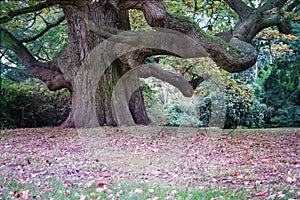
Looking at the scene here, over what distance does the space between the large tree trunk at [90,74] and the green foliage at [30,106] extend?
2851mm

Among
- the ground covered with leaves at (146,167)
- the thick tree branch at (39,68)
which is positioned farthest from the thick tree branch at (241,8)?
the thick tree branch at (39,68)

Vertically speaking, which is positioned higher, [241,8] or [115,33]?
[241,8]

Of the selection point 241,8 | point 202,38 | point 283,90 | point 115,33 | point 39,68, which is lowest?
point 283,90

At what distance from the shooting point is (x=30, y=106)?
11492 millimetres

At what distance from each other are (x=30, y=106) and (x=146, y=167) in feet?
26.1

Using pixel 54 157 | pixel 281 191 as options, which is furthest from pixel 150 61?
pixel 281 191

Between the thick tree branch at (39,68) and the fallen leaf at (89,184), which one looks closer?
the fallen leaf at (89,184)

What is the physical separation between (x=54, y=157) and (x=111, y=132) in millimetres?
2432

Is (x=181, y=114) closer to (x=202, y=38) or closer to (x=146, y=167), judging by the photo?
(x=202, y=38)

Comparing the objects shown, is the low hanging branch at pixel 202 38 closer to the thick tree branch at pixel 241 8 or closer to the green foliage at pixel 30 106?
the thick tree branch at pixel 241 8

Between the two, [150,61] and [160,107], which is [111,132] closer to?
[150,61]

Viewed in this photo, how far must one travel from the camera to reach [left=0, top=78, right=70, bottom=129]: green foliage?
1121 cm

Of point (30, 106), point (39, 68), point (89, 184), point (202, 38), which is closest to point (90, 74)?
point (39, 68)

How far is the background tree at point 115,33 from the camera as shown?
7.02 metres
